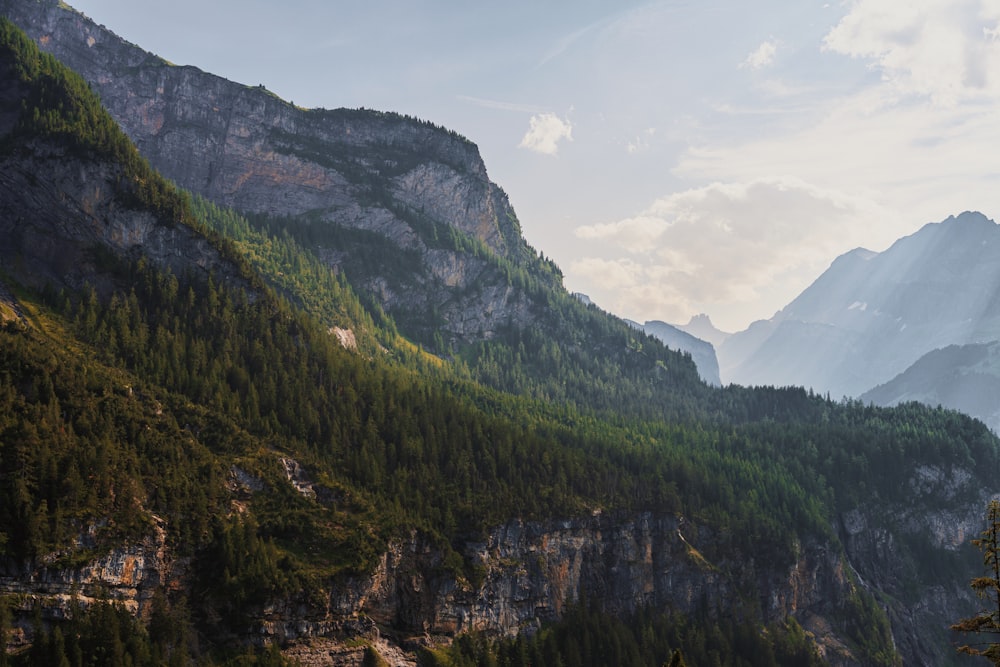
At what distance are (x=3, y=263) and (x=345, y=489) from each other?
290ft

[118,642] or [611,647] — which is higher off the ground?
[118,642]

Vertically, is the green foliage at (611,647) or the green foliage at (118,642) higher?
the green foliage at (118,642)

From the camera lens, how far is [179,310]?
198m

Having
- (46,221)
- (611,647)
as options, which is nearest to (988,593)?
(611,647)

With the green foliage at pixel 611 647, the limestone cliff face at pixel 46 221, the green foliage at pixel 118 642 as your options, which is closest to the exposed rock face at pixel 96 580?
the green foliage at pixel 118 642

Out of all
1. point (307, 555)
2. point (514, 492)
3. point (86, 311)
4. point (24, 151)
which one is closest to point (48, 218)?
point (24, 151)

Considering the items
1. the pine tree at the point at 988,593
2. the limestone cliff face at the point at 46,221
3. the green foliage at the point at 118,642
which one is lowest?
the green foliage at the point at 118,642

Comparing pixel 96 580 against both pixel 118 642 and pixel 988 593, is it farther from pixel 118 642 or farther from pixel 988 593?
pixel 988 593

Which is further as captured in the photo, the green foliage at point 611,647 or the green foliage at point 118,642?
the green foliage at point 611,647

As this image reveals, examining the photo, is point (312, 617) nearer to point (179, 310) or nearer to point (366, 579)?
point (366, 579)

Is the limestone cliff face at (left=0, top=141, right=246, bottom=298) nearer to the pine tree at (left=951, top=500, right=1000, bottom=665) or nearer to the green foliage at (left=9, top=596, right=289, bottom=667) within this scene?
the green foliage at (left=9, top=596, right=289, bottom=667)

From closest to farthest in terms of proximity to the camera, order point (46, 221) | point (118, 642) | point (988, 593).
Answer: point (988, 593)
point (118, 642)
point (46, 221)

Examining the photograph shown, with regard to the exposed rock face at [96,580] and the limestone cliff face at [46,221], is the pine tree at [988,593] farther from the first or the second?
the limestone cliff face at [46,221]

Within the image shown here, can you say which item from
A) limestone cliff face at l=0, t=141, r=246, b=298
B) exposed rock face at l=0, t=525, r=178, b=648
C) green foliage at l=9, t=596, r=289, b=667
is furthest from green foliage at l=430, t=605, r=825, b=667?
limestone cliff face at l=0, t=141, r=246, b=298
